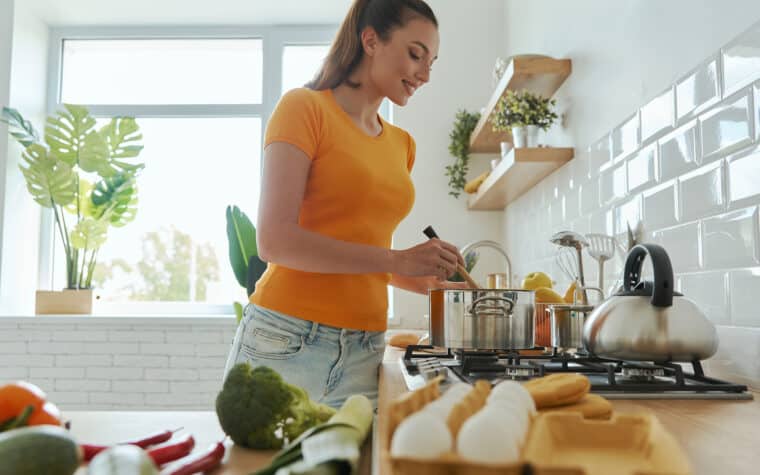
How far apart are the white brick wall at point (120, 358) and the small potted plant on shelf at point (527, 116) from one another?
2.01 meters

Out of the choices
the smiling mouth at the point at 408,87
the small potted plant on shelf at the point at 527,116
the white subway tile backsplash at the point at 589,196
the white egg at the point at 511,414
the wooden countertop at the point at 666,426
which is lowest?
the wooden countertop at the point at 666,426

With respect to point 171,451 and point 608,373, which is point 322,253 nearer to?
point 608,373

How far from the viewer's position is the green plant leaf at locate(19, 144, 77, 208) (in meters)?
3.60

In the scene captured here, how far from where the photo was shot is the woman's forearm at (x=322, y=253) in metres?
1.23

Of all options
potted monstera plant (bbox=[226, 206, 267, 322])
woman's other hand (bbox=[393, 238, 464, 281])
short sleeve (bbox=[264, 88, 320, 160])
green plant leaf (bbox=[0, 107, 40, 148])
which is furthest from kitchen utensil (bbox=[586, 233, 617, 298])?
green plant leaf (bbox=[0, 107, 40, 148])

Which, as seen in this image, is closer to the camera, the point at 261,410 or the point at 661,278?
the point at 261,410

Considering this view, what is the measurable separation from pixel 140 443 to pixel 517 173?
6.58 feet

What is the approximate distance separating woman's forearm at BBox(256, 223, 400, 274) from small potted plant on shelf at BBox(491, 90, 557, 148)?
3.95ft

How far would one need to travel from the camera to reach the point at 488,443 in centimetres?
40

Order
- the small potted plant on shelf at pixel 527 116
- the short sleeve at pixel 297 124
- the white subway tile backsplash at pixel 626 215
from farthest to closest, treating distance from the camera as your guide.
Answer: the small potted plant on shelf at pixel 527 116 < the white subway tile backsplash at pixel 626 215 < the short sleeve at pixel 297 124

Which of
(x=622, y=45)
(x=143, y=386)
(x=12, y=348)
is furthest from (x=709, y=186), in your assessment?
(x=12, y=348)

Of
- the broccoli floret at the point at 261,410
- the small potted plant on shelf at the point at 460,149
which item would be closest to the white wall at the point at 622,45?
the small potted plant on shelf at the point at 460,149

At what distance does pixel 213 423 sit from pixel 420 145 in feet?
9.88

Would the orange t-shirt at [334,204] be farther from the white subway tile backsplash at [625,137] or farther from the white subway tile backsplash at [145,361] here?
the white subway tile backsplash at [145,361]
